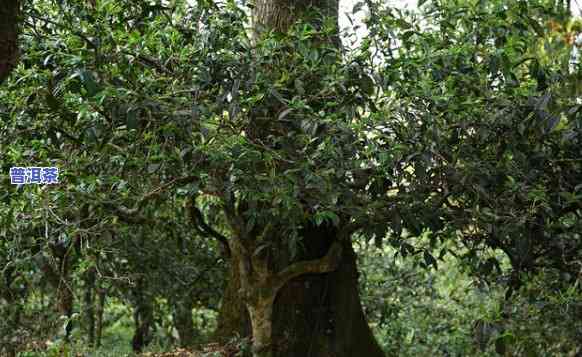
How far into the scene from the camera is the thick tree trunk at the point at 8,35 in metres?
2.28

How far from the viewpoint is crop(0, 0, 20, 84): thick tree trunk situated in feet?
7.49

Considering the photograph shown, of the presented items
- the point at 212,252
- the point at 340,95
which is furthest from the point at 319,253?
the point at 212,252

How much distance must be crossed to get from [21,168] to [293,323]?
235 centimetres

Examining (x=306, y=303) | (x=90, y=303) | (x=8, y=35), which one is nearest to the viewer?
(x=8, y=35)

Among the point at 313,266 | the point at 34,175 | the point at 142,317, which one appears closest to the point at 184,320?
the point at 142,317

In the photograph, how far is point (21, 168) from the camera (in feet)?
14.4

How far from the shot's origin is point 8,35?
7.54 feet

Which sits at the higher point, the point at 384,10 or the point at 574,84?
the point at 384,10

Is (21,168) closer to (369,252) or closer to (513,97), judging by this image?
(513,97)

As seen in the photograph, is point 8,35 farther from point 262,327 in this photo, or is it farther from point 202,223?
point 202,223

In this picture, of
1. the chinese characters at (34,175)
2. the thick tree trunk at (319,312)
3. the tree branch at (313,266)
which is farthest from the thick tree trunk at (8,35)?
the thick tree trunk at (319,312)

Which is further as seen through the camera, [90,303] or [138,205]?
[90,303]

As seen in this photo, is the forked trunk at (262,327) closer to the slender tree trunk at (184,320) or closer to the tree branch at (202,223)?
the tree branch at (202,223)

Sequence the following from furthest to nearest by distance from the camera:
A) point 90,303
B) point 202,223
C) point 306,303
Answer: point 90,303 < point 202,223 < point 306,303
